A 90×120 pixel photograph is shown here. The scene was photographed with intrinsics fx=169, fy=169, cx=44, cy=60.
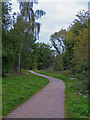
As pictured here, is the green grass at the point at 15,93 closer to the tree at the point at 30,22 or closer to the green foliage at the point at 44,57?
the tree at the point at 30,22

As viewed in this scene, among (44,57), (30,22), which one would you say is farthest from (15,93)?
(44,57)

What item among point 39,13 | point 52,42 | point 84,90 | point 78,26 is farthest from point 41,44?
point 84,90

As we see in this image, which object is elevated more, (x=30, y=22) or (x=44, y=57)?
(x=30, y=22)

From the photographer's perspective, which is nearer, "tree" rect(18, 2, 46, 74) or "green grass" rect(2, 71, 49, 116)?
"green grass" rect(2, 71, 49, 116)

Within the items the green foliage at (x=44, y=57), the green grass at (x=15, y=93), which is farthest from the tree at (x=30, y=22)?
the green foliage at (x=44, y=57)

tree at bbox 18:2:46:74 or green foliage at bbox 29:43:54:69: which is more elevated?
tree at bbox 18:2:46:74

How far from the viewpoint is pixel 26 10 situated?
2456 cm

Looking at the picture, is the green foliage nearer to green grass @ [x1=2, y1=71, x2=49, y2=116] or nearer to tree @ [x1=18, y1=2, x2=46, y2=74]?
tree @ [x1=18, y1=2, x2=46, y2=74]

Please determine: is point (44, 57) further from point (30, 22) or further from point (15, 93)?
point (15, 93)

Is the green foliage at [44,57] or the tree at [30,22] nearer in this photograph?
the tree at [30,22]

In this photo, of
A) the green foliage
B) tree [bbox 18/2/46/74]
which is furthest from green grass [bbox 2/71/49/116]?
the green foliage

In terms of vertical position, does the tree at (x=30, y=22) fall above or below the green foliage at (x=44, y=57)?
above

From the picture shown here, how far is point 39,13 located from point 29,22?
2.01 meters

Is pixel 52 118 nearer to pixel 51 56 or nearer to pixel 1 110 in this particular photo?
pixel 1 110
